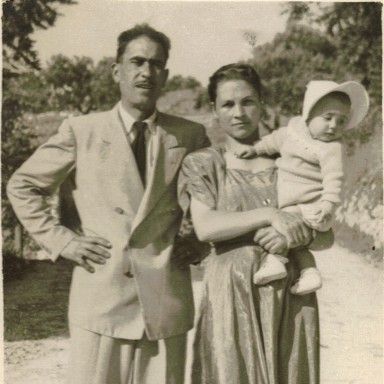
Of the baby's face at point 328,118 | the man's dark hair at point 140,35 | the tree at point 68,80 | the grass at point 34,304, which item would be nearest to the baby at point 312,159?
the baby's face at point 328,118

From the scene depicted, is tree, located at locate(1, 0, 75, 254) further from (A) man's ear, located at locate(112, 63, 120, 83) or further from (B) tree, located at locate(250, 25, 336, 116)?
(B) tree, located at locate(250, 25, 336, 116)

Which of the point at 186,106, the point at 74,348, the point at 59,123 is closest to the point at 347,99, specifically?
the point at 186,106

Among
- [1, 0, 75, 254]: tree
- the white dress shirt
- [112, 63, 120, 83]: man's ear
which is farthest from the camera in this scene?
[1, 0, 75, 254]: tree

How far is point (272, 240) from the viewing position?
13.6ft

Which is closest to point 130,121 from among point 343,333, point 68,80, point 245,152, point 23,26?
point 68,80

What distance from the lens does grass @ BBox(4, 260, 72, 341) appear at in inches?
179

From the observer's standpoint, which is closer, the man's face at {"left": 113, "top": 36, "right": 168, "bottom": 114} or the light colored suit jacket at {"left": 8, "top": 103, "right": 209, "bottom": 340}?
the light colored suit jacket at {"left": 8, "top": 103, "right": 209, "bottom": 340}

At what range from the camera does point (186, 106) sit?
4.60 meters

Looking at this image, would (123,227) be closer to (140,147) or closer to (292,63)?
(140,147)

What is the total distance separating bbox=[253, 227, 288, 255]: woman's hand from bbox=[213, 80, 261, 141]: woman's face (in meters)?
0.51

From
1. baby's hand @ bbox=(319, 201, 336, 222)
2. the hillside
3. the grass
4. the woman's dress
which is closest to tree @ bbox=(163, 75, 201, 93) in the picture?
the hillside

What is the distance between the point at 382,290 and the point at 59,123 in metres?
2.01

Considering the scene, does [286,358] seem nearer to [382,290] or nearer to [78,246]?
[382,290]

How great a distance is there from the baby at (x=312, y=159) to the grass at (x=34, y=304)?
3.75ft
